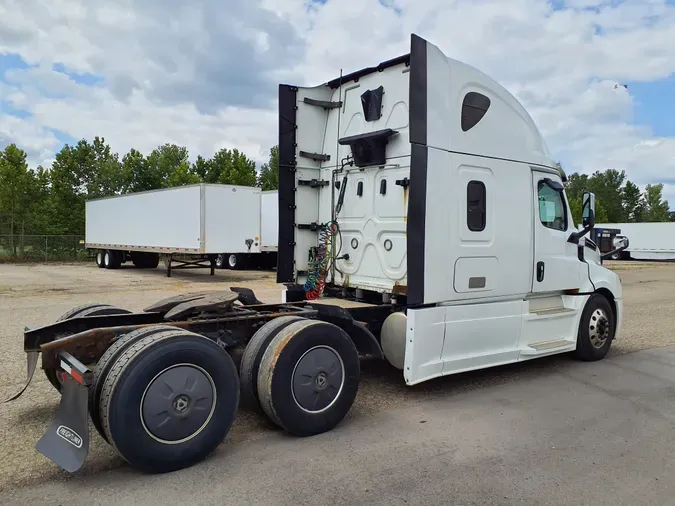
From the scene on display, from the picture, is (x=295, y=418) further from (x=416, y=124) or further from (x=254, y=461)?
(x=416, y=124)

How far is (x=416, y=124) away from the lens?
522cm

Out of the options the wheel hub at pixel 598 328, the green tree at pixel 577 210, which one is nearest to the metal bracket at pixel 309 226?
the wheel hub at pixel 598 328

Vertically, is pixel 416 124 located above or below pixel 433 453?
above

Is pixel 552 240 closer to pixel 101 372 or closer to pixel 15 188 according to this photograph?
pixel 101 372

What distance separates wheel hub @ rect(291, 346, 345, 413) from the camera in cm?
455

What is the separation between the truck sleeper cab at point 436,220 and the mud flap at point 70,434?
9.48 ft

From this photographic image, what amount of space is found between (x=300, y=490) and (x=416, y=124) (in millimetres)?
3400

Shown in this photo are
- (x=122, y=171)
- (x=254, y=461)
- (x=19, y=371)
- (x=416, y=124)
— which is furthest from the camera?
(x=122, y=171)

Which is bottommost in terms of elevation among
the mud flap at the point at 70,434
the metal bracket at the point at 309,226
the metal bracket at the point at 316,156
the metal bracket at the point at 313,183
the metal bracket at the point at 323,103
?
the mud flap at the point at 70,434

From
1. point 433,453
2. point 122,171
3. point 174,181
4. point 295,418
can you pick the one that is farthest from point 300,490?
point 174,181

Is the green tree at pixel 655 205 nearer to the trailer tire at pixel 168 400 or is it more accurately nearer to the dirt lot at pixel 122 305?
the dirt lot at pixel 122 305

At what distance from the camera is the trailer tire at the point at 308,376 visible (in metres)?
4.42

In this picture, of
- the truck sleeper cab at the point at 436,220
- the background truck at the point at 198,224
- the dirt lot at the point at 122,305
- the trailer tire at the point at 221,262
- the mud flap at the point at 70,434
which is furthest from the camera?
the trailer tire at the point at 221,262

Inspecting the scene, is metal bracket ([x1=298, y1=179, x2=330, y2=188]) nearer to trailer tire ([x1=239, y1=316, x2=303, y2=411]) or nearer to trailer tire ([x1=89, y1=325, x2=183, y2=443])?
trailer tire ([x1=239, y1=316, x2=303, y2=411])
